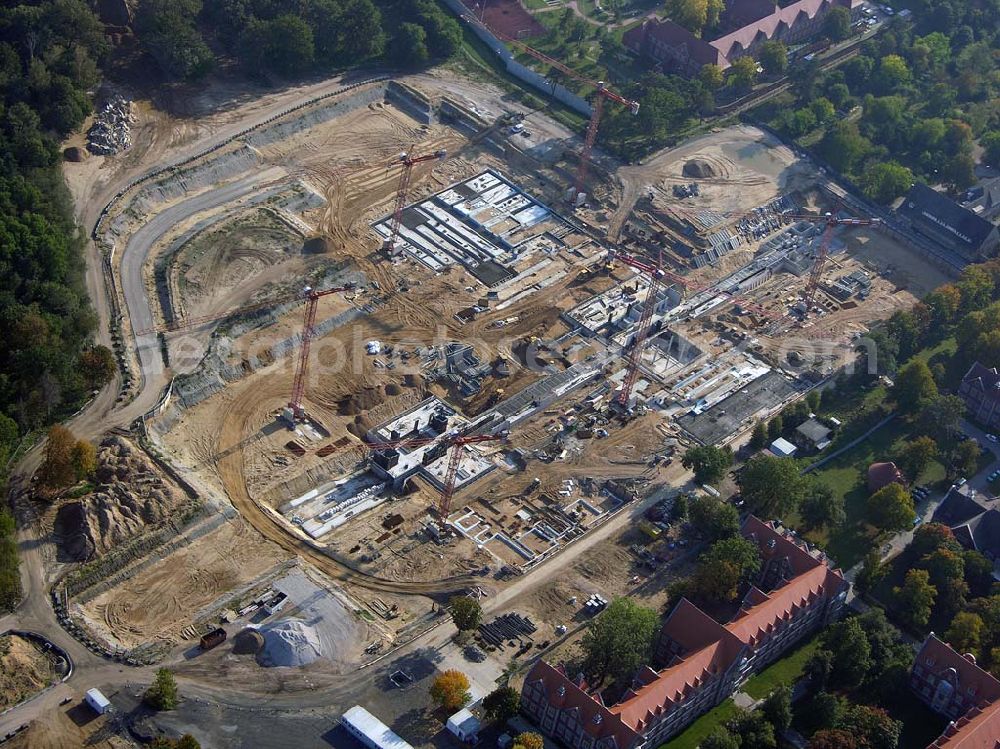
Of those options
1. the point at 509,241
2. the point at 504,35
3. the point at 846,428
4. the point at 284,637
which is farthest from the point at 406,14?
the point at 284,637

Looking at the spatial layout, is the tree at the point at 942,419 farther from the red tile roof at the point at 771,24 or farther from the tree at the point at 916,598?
the red tile roof at the point at 771,24

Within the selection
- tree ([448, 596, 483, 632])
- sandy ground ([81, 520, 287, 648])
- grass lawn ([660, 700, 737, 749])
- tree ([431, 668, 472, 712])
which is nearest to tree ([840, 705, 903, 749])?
grass lawn ([660, 700, 737, 749])

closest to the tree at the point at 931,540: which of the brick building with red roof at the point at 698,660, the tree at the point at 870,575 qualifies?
the tree at the point at 870,575

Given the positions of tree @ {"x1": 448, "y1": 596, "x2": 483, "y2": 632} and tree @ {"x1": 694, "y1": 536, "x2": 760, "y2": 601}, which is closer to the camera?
tree @ {"x1": 448, "y1": 596, "x2": 483, "y2": 632}

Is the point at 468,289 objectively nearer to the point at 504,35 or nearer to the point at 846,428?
the point at 846,428

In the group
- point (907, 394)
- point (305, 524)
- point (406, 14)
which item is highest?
point (406, 14)

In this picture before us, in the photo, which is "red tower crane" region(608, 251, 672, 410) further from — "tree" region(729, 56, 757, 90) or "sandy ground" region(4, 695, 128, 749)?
"sandy ground" region(4, 695, 128, 749)

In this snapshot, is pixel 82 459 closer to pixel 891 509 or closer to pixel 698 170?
pixel 891 509
